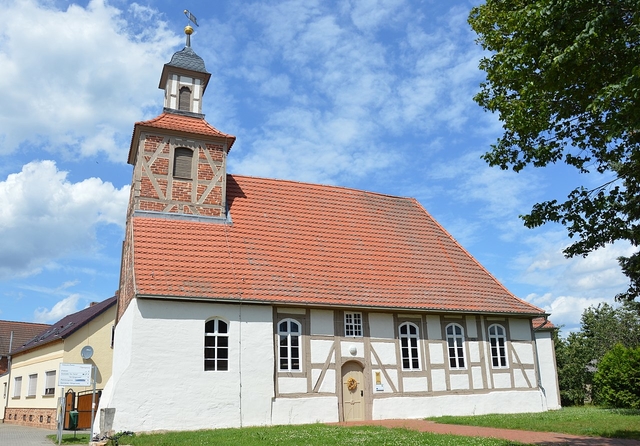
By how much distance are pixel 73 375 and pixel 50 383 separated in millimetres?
11908

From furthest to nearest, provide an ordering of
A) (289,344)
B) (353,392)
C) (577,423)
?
(353,392)
(289,344)
(577,423)

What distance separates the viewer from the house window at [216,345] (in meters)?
16.6

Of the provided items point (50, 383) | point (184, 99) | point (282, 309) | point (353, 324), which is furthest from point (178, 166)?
point (50, 383)

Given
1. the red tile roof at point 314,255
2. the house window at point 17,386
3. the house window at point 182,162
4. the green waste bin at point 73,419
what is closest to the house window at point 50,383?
the house window at point 17,386

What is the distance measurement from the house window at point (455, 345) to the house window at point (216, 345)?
8.02m

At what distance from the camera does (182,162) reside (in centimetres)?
1989

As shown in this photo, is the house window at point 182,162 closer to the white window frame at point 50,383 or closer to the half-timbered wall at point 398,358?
the half-timbered wall at point 398,358

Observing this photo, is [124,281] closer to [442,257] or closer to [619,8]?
[442,257]

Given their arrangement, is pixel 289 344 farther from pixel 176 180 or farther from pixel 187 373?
pixel 176 180

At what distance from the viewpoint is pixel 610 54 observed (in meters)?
8.68

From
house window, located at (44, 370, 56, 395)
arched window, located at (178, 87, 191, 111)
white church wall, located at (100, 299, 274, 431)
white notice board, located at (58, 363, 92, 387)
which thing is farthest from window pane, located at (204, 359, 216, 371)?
house window, located at (44, 370, 56, 395)

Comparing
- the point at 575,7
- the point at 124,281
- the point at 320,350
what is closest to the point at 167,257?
the point at 124,281

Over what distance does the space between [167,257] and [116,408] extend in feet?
15.1

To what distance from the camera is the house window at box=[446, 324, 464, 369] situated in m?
19.9
